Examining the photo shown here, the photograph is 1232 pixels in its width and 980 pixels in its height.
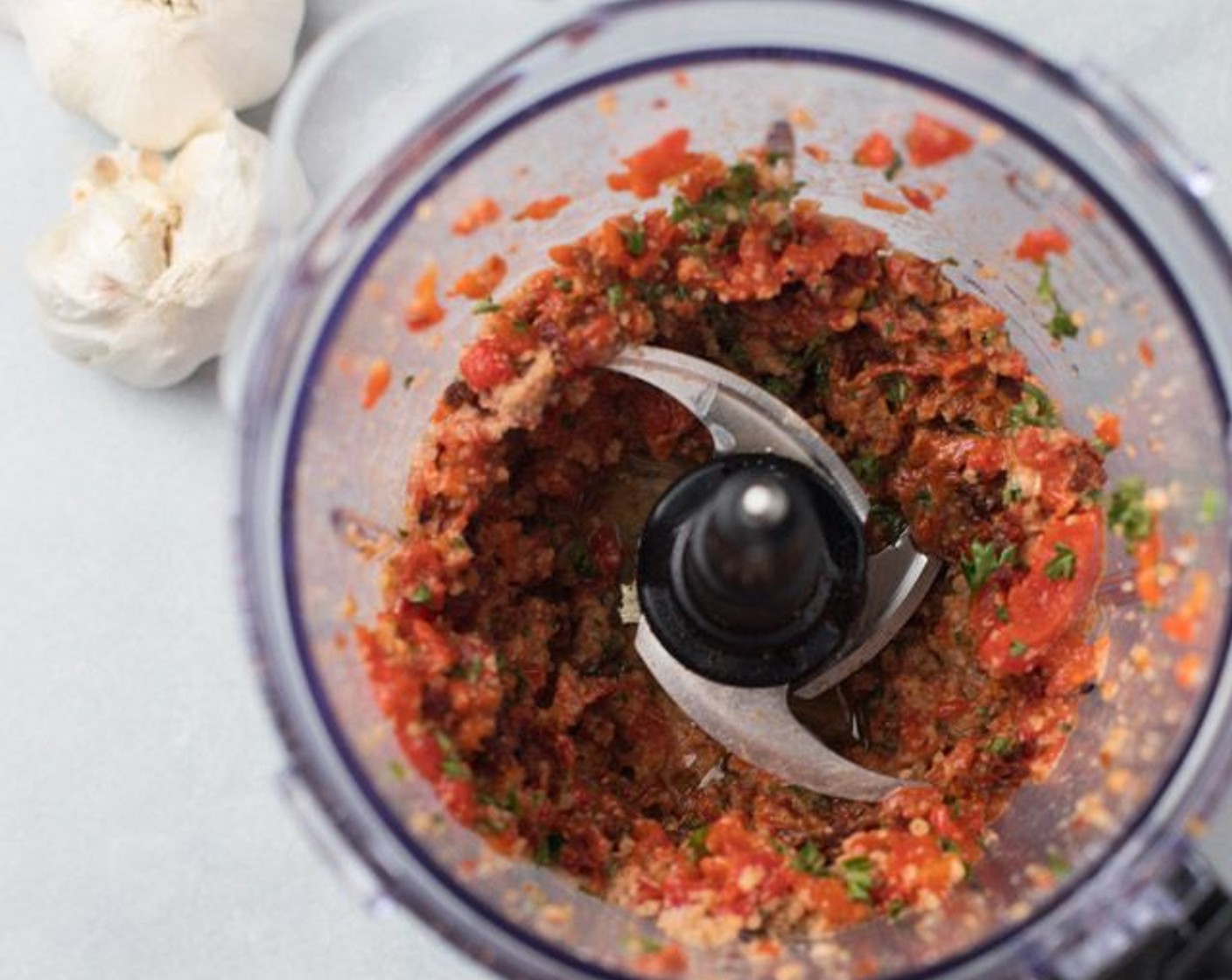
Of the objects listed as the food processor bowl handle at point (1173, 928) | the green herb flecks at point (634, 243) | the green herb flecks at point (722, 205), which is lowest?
the food processor bowl handle at point (1173, 928)

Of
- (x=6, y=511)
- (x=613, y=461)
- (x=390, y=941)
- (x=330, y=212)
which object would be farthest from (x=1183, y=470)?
(x=6, y=511)

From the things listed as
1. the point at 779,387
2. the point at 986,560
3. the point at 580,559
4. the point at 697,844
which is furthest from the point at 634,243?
the point at 697,844

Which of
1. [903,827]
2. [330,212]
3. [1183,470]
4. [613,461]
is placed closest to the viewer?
[330,212]

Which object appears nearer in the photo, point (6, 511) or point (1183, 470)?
point (1183, 470)

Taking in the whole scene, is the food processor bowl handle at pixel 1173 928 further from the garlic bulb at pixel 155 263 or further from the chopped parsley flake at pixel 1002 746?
the garlic bulb at pixel 155 263

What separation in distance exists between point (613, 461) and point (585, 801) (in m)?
0.34

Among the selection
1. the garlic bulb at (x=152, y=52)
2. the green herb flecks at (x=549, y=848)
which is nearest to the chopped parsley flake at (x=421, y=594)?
the green herb flecks at (x=549, y=848)

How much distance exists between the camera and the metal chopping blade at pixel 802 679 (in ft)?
5.38

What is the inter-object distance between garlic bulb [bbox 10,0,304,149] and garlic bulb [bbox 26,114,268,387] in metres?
0.05

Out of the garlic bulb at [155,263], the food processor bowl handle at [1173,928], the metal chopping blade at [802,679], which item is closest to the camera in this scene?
the food processor bowl handle at [1173,928]

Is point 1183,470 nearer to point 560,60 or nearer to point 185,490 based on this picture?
point 560,60

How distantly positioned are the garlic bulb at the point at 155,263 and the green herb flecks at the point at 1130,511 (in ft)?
2.92

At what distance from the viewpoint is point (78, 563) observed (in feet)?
6.05

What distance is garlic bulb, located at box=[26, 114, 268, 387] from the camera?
69.6 inches
